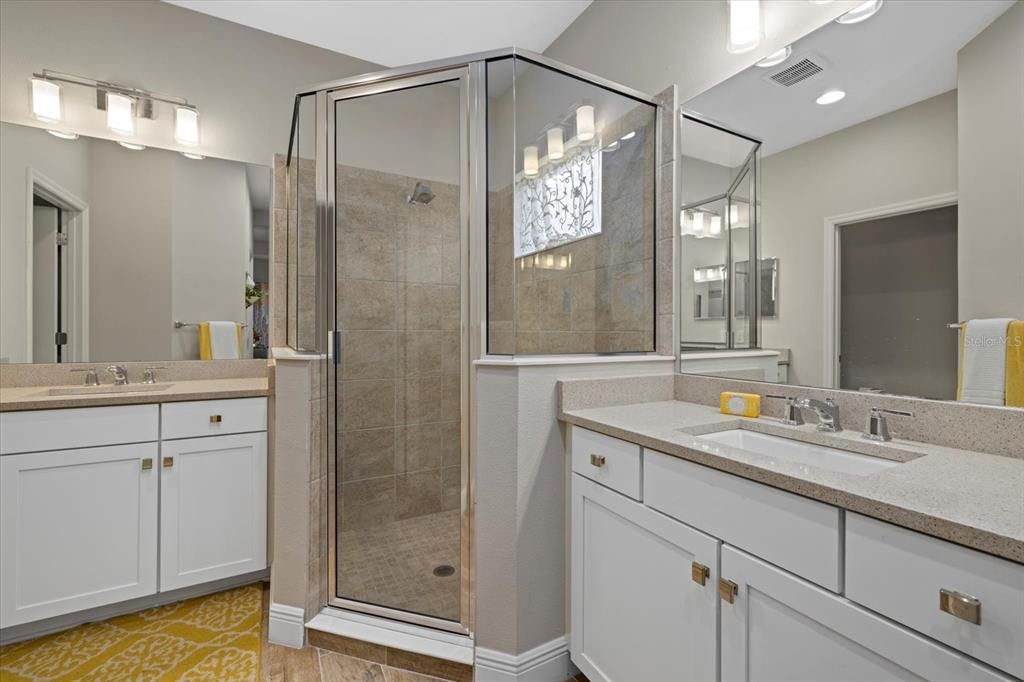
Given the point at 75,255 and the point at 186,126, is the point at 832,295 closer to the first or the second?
the point at 186,126

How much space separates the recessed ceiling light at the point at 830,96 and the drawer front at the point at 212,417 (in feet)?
7.73

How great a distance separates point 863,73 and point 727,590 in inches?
55.9

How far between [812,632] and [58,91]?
11.1 ft

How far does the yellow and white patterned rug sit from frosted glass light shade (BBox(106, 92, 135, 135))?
2192 millimetres

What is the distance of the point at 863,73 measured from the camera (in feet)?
4.30

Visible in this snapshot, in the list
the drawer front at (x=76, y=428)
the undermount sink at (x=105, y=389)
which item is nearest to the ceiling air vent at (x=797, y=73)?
the drawer front at (x=76, y=428)

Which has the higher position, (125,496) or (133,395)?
(133,395)

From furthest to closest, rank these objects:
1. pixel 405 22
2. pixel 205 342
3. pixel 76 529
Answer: pixel 405 22 < pixel 205 342 < pixel 76 529

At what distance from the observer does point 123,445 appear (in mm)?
1832

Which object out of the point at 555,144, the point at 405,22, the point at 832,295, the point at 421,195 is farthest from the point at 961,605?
the point at 405,22

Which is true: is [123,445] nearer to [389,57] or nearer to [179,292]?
[179,292]

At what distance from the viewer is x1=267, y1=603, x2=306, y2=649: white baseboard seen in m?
1.71

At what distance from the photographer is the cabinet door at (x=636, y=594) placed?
1.07m

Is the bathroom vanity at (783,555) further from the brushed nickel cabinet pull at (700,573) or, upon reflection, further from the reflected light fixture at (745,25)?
the reflected light fixture at (745,25)
